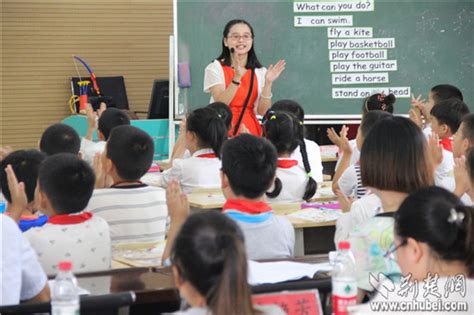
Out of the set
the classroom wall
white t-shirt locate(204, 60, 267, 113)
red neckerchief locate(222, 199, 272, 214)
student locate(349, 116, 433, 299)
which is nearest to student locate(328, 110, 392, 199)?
red neckerchief locate(222, 199, 272, 214)

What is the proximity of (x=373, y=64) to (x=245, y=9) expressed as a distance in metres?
1.20

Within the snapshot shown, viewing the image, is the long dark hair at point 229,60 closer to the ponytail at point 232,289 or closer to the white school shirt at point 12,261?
the white school shirt at point 12,261

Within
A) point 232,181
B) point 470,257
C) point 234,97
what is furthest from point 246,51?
point 470,257

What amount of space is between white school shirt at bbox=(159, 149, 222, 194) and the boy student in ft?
2.98

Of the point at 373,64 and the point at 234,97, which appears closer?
the point at 234,97

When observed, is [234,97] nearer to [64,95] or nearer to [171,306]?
[171,306]

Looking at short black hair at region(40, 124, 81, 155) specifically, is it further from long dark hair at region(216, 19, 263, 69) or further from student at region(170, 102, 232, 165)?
long dark hair at region(216, 19, 263, 69)

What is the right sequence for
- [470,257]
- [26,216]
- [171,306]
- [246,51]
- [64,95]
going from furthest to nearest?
[64,95], [246,51], [26,216], [171,306], [470,257]

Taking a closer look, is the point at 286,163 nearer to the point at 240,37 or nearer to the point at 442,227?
the point at 240,37

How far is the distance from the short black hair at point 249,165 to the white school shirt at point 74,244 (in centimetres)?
51

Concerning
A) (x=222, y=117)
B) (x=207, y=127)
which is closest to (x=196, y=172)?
(x=207, y=127)

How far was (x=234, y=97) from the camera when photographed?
669cm

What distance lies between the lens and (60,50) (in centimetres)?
1042

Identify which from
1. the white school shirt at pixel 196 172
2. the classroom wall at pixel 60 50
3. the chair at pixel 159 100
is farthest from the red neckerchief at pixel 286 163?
the classroom wall at pixel 60 50
